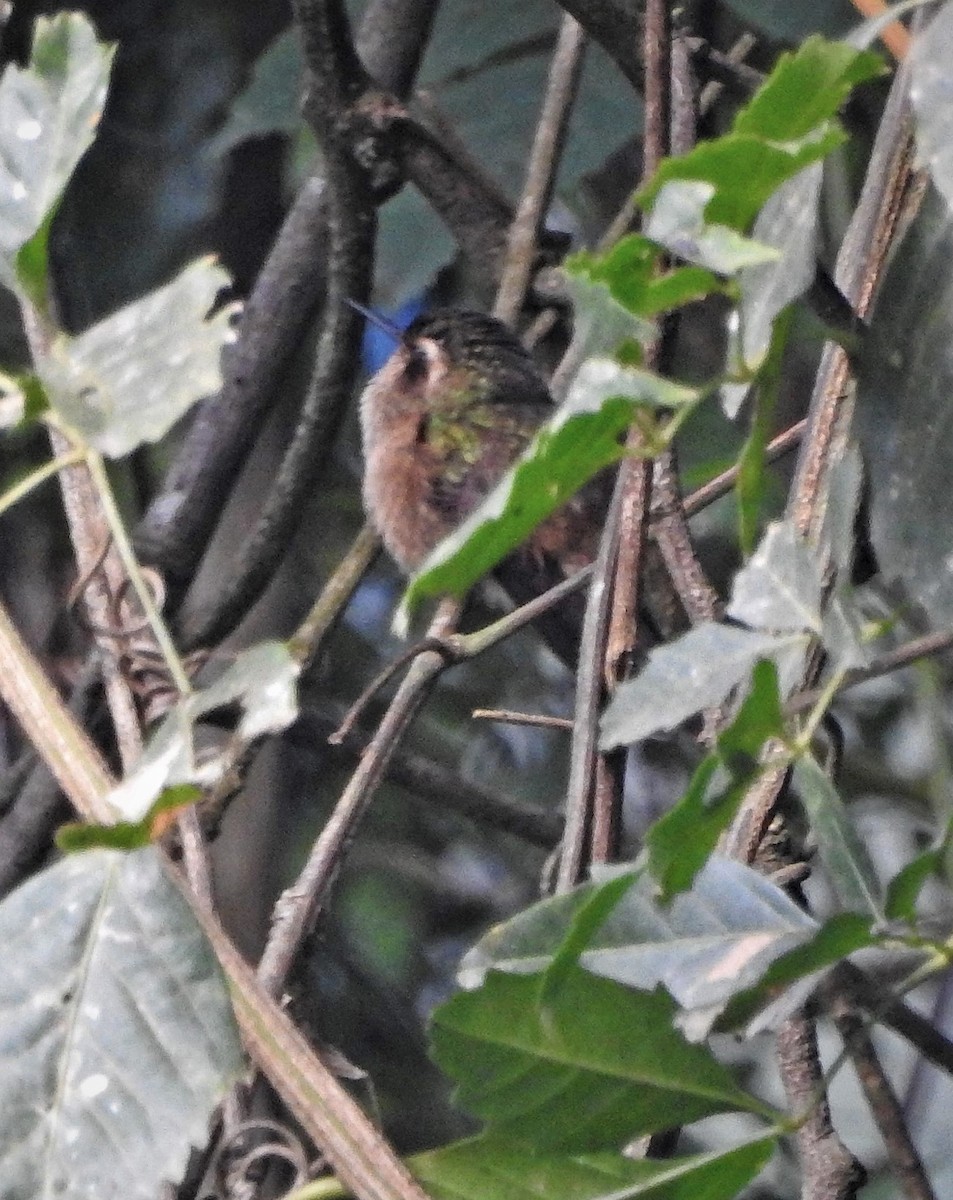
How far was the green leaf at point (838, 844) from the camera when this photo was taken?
792 millimetres

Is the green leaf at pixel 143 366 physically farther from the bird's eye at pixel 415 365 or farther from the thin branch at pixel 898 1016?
the bird's eye at pixel 415 365

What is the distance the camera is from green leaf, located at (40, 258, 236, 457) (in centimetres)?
71

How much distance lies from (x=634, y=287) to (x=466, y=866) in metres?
2.47

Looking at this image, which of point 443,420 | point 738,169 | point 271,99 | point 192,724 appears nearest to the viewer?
point 738,169

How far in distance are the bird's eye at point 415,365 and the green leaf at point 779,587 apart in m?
1.93

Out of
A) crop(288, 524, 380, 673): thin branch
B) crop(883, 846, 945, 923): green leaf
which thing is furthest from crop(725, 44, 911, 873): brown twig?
crop(288, 524, 380, 673): thin branch

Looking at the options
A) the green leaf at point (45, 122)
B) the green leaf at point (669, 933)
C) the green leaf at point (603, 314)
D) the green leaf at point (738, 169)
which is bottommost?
the green leaf at point (669, 933)

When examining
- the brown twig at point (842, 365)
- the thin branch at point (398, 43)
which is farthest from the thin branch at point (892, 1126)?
the thin branch at point (398, 43)

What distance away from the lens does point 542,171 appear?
2223mm

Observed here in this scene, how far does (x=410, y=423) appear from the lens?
270 centimetres

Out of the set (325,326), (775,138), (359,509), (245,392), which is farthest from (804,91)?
(359,509)

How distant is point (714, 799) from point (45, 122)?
0.46m

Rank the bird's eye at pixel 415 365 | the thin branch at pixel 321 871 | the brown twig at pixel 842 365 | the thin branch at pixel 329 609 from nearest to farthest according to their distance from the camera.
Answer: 1. the brown twig at pixel 842 365
2. the thin branch at pixel 321 871
3. the thin branch at pixel 329 609
4. the bird's eye at pixel 415 365

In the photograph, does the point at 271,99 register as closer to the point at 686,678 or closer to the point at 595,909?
the point at 686,678
